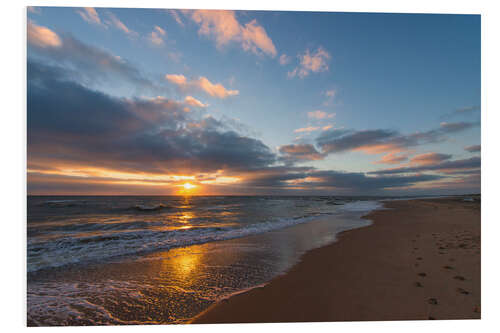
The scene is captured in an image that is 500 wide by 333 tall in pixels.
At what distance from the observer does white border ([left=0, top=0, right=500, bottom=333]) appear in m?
2.31

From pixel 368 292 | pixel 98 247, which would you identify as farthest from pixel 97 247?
pixel 368 292

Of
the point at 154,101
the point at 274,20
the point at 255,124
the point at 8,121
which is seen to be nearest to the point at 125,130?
the point at 154,101

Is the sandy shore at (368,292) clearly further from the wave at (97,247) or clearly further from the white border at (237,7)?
the wave at (97,247)

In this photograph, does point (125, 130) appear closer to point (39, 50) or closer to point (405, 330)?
point (39, 50)

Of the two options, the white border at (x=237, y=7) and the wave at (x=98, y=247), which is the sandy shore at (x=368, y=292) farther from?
the wave at (x=98, y=247)

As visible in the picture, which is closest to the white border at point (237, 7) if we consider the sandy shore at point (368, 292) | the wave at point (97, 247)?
the sandy shore at point (368, 292)

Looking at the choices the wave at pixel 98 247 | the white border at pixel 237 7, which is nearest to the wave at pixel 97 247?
the wave at pixel 98 247

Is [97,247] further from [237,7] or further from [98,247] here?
[237,7]

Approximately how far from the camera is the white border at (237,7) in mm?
2312

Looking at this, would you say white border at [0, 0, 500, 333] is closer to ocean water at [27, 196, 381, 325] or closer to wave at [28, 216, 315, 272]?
ocean water at [27, 196, 381, 325]

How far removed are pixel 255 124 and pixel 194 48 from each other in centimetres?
227

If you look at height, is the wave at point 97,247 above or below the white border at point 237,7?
below

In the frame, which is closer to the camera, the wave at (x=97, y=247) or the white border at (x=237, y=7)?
the white border at (x=237, y=7)

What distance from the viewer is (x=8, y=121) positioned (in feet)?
9.36
